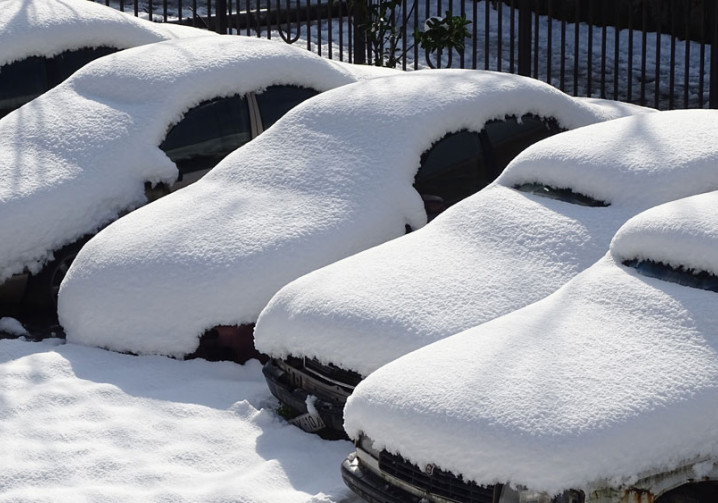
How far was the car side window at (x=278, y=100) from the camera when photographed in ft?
31.6

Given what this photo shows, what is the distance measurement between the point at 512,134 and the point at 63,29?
13.6 ft

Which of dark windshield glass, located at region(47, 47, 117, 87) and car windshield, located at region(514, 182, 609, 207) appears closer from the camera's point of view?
car windshield, located at region(514, 182, 609, 207)

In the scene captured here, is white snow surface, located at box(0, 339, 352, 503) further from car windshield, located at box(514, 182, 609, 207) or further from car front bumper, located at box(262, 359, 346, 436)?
car windshield, located at box(514, 182, 609, 207)

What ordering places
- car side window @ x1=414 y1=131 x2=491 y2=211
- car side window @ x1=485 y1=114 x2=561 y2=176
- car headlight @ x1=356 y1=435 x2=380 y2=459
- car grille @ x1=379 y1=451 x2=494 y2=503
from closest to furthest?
car grille @ x1=379 y1=451 x2=494 y2=503 < car headlight @ x1=356 y1=435 x2=380 y2=459 < car side window @ x1=414 y1=131 x2=491 y2=211 < car side window @ x1=485 y1=114 x2=561 y2=176

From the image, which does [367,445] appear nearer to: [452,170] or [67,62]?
[452,170]

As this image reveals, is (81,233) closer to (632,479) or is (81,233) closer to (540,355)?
(540,355)

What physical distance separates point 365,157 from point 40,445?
2647 mm

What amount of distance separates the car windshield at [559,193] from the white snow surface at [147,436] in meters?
1.66

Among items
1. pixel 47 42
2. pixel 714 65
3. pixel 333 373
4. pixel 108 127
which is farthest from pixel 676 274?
pixel 714 65

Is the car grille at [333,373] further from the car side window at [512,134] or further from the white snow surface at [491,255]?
the car side window at [512,134]

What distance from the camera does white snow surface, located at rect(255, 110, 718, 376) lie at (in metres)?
6.35

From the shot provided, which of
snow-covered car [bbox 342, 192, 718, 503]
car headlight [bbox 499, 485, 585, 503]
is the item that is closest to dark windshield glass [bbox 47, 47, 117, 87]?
snow-covered car [bbox 342, 192, 718, 503]

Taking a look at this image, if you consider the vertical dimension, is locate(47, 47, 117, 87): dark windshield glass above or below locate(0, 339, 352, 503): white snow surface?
above

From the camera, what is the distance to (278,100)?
9695 millimetres
